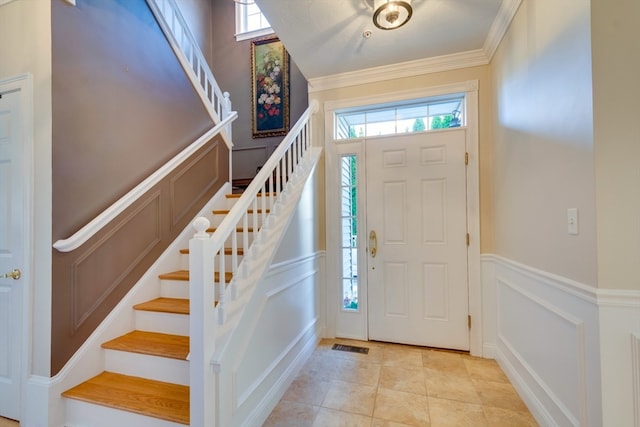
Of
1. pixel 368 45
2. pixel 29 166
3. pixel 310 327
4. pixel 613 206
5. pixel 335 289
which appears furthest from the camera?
pixel 335 289

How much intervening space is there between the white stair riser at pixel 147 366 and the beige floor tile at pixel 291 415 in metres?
0.59

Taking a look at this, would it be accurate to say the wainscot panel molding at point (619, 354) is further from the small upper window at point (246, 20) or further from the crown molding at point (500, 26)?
the small upper window at point (246, 20)

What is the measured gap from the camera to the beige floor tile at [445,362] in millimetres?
2281

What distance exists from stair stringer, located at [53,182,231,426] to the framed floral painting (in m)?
2.14

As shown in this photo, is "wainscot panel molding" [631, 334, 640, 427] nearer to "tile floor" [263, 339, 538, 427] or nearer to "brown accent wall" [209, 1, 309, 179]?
"tile floor" [263, 339, 538, 427]

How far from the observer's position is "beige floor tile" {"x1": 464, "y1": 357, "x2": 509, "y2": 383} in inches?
85.0

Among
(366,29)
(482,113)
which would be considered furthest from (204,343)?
(482,113)

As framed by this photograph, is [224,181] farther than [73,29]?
Yes

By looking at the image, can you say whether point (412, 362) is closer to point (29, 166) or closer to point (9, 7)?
point (29, 166)

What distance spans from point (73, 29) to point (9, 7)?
1.30 ft

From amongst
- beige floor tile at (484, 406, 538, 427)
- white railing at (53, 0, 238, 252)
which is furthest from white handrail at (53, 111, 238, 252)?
beige floor tile at (484, 406, 538, 427)

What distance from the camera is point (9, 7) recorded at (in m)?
1.75

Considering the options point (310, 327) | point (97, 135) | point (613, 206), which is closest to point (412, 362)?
point (310, 327)

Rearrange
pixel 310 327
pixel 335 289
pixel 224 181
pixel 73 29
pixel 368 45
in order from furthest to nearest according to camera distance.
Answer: pixel 224 181
pixel 335 289
pixel 310 327
pixel 368 45
pixel 73 29
